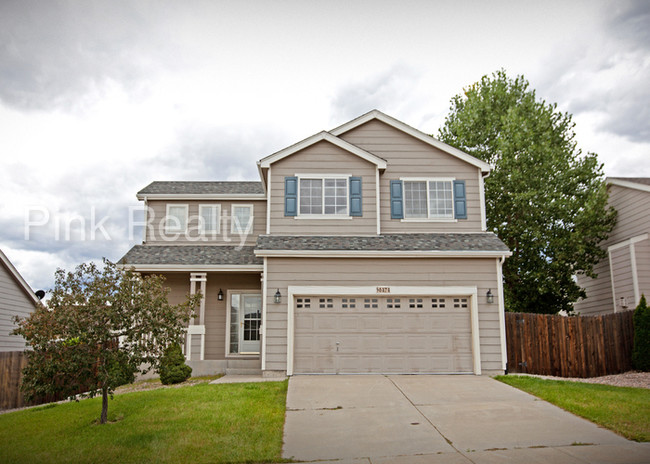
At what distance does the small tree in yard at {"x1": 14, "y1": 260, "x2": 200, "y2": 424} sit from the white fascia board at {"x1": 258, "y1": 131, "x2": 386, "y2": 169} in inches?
275

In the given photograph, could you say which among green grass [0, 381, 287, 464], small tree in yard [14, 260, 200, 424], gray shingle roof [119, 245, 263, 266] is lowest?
green grass [0, 381, 287, 464]

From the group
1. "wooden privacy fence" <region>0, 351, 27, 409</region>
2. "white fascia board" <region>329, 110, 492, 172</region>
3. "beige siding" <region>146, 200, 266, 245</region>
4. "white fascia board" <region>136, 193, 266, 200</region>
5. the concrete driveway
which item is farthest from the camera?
"white fascia board" <region>136, 193, 266, 200</region>

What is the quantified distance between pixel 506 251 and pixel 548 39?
5.60 metres

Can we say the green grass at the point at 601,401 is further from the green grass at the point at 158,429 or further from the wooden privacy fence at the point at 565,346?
the green grass at the point at 158,429

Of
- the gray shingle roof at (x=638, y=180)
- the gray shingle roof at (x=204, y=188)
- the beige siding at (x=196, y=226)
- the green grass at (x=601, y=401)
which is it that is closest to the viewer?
the green grass at (x=601, y=401)

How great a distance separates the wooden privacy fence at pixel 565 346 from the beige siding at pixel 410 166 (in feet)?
10.4

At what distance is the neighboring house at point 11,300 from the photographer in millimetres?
17406

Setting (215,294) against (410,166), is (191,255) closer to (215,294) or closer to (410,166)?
(215,294)

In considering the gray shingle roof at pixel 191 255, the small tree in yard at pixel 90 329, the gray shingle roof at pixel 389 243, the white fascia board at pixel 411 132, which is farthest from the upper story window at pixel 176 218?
the small tree in yard at pixel 90 329

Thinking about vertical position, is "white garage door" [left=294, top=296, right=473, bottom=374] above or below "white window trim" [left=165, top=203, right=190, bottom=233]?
below

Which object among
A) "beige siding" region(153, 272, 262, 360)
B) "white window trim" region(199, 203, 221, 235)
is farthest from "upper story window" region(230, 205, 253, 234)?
"beige siding" region(153, 272, 262, 360)

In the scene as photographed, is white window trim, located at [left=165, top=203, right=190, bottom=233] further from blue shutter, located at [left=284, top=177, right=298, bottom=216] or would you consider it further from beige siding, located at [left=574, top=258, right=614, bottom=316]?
beige siding, located at [left=574, top=258, right=614, bottom=316]

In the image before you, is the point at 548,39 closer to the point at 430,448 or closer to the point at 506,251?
the point at 506,251

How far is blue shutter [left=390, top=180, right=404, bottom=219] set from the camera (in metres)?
15.7
